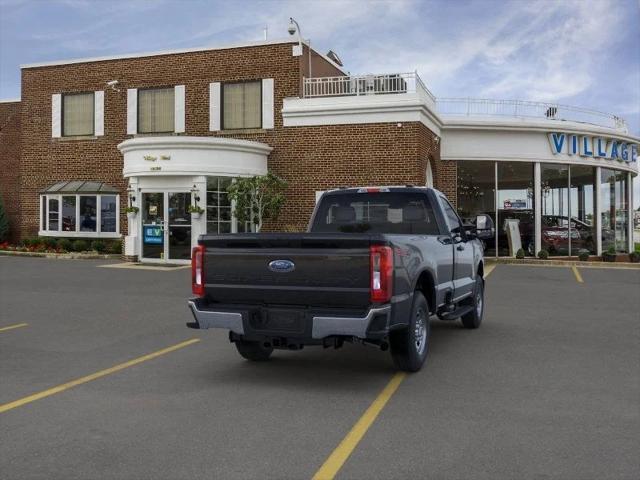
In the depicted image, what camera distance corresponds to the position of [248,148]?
2084 cm

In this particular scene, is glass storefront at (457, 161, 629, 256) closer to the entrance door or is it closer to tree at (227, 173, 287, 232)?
tree at (227, 173, 287, 232)

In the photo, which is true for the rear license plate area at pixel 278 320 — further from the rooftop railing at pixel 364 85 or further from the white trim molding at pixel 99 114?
the white trim molding at pixel 99 114

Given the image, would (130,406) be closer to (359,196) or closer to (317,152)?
(359,196)

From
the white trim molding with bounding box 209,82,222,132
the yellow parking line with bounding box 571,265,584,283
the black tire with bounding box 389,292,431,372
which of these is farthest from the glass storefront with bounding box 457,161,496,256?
the black tire with bounding box 389,292,431,372

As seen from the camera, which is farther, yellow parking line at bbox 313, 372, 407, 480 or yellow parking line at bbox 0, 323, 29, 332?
yellow parking line at bbox 0, 323, 29, 332

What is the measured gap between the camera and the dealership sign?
23828mm

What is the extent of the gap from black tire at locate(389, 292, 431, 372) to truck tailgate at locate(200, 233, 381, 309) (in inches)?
31.5

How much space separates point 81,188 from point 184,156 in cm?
653

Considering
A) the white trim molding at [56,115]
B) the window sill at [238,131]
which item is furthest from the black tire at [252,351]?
the white trim molding at [56,115]

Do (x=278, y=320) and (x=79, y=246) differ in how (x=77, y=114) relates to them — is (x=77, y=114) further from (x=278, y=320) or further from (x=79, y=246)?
(x=278, y=320)

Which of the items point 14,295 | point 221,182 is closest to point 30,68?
point 221,182

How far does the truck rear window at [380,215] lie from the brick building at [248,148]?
12087 millimetres

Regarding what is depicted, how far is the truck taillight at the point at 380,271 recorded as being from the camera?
18.3 ft

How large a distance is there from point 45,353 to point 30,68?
2168cm
